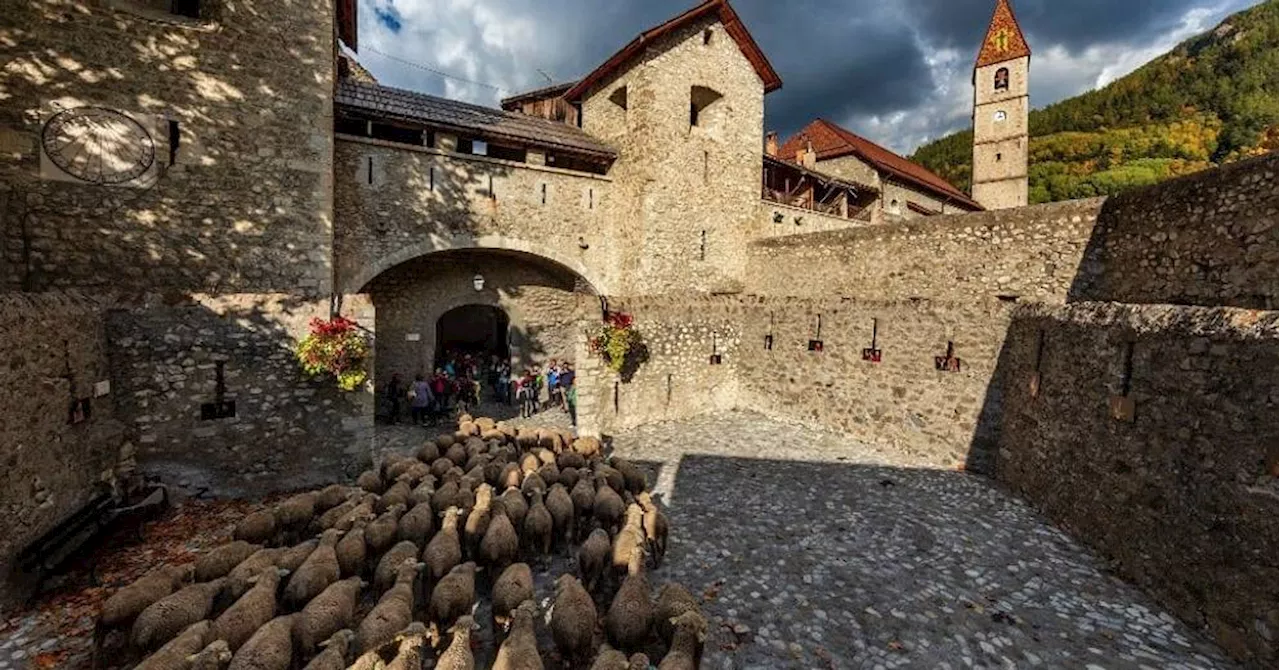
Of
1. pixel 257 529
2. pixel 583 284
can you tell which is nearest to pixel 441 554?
pixel 257 529

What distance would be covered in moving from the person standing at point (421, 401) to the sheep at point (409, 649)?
10066 mm

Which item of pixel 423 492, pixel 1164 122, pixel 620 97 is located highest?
pixel 1164 122

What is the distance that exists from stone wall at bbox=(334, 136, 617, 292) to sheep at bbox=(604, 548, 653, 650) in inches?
478

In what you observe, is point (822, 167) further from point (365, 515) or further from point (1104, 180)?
point (365, 515)

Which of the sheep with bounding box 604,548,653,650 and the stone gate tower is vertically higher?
the stone gate tower

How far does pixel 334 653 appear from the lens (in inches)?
149

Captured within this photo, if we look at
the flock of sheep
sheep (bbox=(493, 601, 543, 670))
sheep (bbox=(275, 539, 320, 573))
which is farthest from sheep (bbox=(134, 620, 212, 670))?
sheep (bbox=(493, 601, 543, 670))

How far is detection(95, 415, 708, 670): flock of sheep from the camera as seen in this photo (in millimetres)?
4004

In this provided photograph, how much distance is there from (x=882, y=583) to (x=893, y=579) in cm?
18

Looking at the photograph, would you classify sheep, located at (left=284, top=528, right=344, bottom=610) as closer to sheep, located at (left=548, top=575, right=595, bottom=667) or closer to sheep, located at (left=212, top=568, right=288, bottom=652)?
sheep, located at (left=212, top=568, right=288, bottom=652)

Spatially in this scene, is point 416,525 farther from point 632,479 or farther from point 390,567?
point 632,479

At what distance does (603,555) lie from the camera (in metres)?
5.73

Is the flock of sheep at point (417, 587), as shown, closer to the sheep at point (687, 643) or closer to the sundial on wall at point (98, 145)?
the sheep at point (687, 643)

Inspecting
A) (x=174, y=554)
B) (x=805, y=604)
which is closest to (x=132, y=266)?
(x=174, y=554)
